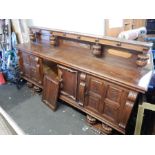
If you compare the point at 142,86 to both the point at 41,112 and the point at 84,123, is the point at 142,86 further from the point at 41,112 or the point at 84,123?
the point at 41,112

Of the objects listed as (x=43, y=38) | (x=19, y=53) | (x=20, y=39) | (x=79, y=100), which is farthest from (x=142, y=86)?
(x=20, y=39)

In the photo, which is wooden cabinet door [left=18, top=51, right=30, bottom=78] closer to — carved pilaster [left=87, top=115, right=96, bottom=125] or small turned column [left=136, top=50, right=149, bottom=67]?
carved pilaster [left=87, top=115, right=96, bottom=125]

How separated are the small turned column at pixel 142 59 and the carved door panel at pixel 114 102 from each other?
36cm

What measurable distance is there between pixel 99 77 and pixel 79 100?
505mm

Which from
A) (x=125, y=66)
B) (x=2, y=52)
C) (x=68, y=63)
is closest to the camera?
(x=125, y=66)

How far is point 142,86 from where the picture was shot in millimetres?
1287

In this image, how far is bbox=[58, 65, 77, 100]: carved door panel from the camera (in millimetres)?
1823

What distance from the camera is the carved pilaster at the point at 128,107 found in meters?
1.35

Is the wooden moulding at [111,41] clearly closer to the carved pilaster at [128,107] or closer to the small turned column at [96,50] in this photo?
the small turned column at [96,50]

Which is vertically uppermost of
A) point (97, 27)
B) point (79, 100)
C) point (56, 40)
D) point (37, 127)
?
point (97, 27)

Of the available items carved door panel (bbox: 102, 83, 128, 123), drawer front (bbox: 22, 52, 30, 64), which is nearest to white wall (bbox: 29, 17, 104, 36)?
drawer front (bbox: 22, 52, 30, 64)

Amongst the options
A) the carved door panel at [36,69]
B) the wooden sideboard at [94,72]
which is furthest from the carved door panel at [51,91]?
the carved door panel at [36,69]

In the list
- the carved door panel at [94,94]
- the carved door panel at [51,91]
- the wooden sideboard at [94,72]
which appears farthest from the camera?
the carved door panel at [51,91]

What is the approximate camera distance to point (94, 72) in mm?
1560
